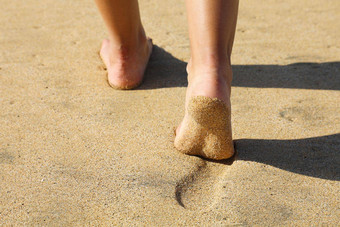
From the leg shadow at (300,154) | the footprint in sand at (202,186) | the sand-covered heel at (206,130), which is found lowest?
the leg shadow at (300,154)

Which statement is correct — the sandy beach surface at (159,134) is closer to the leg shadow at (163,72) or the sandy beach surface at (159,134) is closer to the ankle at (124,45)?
the leg shadow at (163,72)

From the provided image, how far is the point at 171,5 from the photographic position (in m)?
3.36

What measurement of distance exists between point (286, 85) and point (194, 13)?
2.97ft

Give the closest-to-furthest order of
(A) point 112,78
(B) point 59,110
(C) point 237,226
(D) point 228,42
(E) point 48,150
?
(C) point 237,226 < (D) point 228,42 < (E) point 48,150 < (B) point 59,110 < (A) point 112,78

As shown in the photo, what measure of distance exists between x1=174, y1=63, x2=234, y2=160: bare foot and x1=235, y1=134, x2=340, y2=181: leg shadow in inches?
5.0

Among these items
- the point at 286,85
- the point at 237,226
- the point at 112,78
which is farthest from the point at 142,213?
the point at 286,85

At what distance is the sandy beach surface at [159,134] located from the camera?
1398mm

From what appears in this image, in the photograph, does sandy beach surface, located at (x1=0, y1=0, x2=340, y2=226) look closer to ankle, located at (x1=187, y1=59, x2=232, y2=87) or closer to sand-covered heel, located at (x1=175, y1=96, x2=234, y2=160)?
sand-covered heel, located at (x1=175, y1=96, x2=234, y2=160)

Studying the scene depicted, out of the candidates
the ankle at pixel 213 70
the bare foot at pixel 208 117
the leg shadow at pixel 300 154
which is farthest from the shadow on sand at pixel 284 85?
the ankle at pixel 213 70

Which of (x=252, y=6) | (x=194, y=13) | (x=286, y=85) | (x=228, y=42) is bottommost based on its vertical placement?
(x=252, y=6)

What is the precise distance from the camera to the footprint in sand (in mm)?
1439

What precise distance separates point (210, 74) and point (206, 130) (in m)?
0.20

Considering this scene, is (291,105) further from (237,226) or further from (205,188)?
(237,226)

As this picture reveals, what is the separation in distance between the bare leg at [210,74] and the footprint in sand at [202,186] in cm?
5
